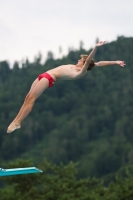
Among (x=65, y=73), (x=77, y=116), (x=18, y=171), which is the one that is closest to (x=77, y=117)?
(x=77, y=116)

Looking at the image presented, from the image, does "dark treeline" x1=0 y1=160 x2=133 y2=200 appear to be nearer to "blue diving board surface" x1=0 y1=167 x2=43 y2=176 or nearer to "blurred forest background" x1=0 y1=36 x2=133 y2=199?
"blue diving board surface" x1=0 y1=167 x2=43 y2=176

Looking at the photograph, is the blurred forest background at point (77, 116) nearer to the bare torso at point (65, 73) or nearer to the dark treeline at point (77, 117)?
the dark treeline at point (77, 117)

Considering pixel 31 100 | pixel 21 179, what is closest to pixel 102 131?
pixel 21 179

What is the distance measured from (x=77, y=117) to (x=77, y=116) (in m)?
0.54

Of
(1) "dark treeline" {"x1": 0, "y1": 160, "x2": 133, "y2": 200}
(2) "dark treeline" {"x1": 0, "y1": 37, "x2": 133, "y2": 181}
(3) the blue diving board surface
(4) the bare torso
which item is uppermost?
(4) the bare torso

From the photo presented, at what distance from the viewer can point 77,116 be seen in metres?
162

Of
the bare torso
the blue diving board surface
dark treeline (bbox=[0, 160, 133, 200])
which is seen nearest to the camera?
the bare torso

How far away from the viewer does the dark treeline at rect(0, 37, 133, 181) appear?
5625 inches

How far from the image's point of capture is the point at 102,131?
157 metres

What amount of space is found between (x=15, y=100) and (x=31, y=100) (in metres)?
148

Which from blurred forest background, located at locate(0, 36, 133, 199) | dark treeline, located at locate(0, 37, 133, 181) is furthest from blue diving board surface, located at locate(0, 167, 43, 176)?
blurred forest background, located at locate(0, 36, 133, 199)

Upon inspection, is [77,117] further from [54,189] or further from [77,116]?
[54,189]

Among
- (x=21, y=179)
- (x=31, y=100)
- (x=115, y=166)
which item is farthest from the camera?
(x=115, y=166)

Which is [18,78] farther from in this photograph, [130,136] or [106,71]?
[130,136]
